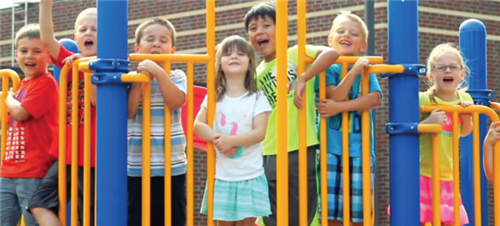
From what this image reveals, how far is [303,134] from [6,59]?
1536cm

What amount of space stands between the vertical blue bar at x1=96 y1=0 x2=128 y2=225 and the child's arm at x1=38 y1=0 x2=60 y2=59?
1.53 ft

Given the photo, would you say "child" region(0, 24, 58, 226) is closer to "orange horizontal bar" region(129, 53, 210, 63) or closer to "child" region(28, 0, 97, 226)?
"child" region(28, 0, 97, 226)

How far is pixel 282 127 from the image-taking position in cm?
391

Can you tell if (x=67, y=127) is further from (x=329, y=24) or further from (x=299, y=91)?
(x=329, y=24)

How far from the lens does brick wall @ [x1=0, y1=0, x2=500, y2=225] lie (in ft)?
43.5

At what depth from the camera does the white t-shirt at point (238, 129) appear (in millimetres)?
4137

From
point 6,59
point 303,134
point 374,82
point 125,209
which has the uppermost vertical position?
point 6,59

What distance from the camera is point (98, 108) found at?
12.6 ft

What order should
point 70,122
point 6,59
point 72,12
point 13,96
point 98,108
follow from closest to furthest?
point 98,108 < point 70,122 < point 13,96 < point 72,12 < point 6,59

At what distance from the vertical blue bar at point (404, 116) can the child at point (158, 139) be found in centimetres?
110

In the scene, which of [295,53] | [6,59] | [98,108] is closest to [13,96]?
[98,108]

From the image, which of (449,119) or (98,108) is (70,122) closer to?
(98,108)

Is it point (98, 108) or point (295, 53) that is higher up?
point (295, 53)

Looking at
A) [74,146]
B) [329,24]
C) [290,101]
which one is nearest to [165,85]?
[74,146]
